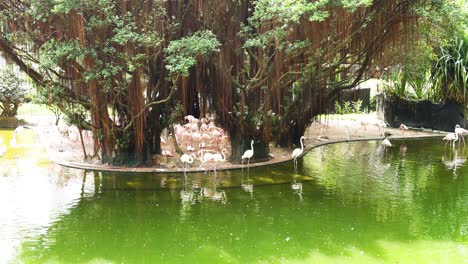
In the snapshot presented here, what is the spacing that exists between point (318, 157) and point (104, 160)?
4.67m

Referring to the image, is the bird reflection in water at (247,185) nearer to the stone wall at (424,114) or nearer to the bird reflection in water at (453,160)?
the bird reflection in water at (453,160)

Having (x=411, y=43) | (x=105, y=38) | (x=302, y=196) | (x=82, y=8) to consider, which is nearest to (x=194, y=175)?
(x=302, y=196)

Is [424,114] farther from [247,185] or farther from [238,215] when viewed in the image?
[238,215]

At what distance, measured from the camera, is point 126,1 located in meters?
7.36

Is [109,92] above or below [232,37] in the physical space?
below

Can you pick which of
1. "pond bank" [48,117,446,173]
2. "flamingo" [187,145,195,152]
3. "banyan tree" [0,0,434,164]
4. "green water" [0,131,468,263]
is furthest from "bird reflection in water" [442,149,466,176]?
"flamingo" [187,145,195,152]

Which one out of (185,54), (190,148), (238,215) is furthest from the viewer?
(190,148)

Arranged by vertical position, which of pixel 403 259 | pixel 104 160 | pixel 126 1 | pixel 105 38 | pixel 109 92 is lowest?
pixel 403 259

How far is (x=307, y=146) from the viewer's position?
38.5 feet

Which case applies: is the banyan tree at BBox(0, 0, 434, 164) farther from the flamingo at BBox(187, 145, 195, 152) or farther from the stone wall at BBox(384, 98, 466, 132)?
the stone wall at BBox(384, 98, 466, 132)

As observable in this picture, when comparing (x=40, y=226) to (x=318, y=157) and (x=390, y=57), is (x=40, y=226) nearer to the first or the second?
(x=318, y=157)

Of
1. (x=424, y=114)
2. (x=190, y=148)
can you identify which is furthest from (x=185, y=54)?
(x=424, y=114)

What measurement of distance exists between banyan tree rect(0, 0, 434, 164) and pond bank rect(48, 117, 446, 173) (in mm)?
394

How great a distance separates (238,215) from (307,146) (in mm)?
5940
